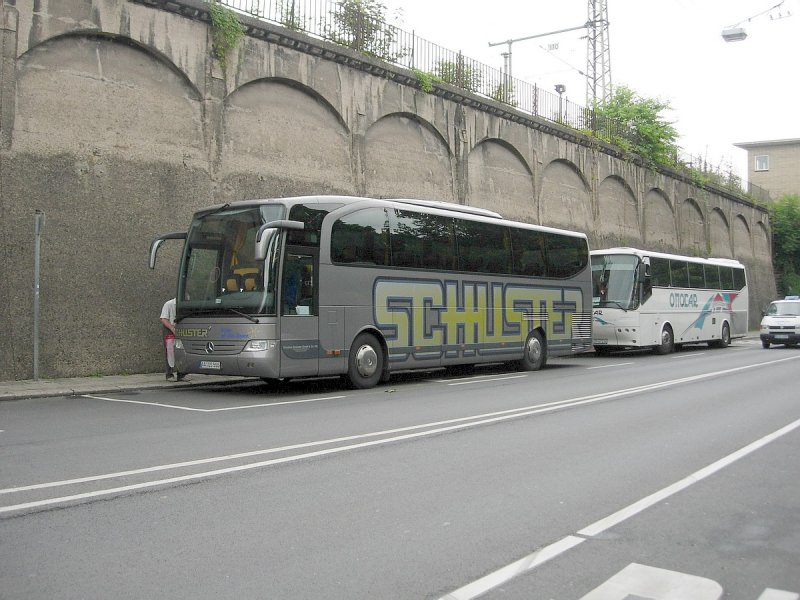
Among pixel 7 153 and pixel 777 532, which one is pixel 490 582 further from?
pixel 7 153

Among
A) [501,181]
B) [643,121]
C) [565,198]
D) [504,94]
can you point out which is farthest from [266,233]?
[643,121]

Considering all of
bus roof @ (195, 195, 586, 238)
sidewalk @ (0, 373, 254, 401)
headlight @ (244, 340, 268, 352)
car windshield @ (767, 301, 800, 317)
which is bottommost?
sidewalk @ (0, 373, 254, 401)

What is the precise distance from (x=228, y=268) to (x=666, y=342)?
17.9 metres

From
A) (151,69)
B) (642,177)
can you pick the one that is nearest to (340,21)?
(151,69)

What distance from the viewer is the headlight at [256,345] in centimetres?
1272

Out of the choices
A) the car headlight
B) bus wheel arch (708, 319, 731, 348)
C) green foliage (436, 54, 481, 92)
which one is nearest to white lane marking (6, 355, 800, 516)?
the car headlight

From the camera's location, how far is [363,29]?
21.8m

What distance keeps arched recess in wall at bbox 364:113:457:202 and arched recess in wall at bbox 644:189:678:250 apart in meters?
17.5

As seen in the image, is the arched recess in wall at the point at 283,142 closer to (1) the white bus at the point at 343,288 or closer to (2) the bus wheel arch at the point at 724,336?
(1) the white bus at the point at 343,288

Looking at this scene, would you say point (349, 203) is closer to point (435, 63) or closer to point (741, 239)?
point (435, 63)

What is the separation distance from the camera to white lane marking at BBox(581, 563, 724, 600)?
12.9ft

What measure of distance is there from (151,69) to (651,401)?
477 inches

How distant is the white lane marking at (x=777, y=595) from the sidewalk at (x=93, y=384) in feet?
36.7

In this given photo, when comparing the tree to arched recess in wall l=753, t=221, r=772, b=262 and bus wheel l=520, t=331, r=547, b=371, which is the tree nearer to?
arched recess in wall l=753, t=221, r=772, b=262
